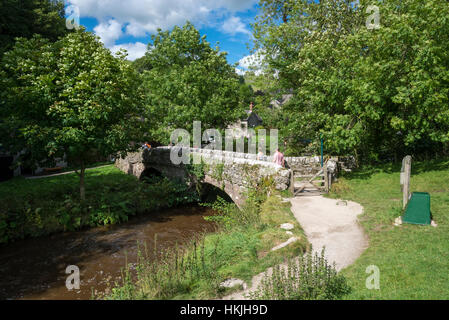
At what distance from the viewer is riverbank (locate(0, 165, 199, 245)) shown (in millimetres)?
14365

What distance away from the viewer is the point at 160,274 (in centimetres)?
680

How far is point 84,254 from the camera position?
12320 mm

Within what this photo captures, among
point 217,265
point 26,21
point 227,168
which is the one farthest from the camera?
point 26,21

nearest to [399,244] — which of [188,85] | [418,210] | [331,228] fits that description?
[418,210]

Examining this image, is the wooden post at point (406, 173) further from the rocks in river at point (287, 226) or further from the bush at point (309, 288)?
the bush at point (309, 288)

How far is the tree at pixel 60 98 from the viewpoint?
1345cm

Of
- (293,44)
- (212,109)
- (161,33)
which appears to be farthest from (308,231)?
(161,33)

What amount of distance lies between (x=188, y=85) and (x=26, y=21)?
14358mm

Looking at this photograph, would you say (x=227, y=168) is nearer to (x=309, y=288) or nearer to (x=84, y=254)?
(x=84, y=254)

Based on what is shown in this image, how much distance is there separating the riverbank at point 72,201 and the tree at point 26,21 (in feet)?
33.9

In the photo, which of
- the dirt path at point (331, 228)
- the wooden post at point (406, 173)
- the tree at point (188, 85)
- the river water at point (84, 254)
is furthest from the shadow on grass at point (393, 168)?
the tree at point (188, 85)

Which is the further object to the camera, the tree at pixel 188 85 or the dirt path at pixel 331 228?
the tree at pixel 188 85
